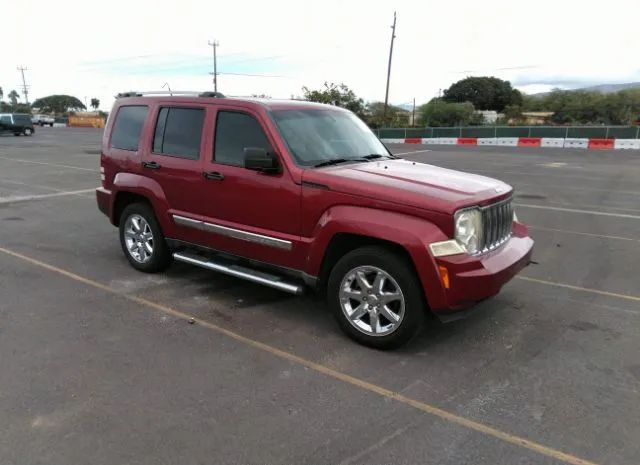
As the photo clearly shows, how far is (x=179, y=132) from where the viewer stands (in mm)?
5598

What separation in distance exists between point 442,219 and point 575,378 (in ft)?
4.86

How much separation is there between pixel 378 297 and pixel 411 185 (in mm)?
911

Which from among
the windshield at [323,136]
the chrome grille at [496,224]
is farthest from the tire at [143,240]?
the chrome grille at [496,224]

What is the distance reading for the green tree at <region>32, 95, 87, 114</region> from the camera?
14484 centimetres

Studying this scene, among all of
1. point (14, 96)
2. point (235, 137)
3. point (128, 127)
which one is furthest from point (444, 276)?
point (14, 96)

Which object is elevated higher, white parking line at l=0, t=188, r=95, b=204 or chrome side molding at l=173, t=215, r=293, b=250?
chrome side molding at l=173, t=215, r=293, b=250

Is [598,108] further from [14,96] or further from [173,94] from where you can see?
[14,96]

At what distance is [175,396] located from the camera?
355 centimetres

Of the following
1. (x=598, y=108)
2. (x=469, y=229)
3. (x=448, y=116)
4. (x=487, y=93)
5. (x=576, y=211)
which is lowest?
(x=576, y=211)

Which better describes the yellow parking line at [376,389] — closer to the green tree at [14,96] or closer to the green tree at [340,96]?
the green tree at [340,96]

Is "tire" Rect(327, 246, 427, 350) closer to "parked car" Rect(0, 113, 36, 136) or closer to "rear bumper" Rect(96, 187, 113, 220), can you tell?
"rear bumper" Rect(96, 187, 113, 220)

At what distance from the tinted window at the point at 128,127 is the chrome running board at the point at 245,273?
1.46 metres

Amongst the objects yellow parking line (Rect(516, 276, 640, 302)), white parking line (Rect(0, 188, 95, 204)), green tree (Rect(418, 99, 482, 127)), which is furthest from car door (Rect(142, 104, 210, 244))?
green tree (Rect(418, 99, 482, 127))

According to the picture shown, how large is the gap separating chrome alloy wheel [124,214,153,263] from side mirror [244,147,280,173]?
1987 mm
